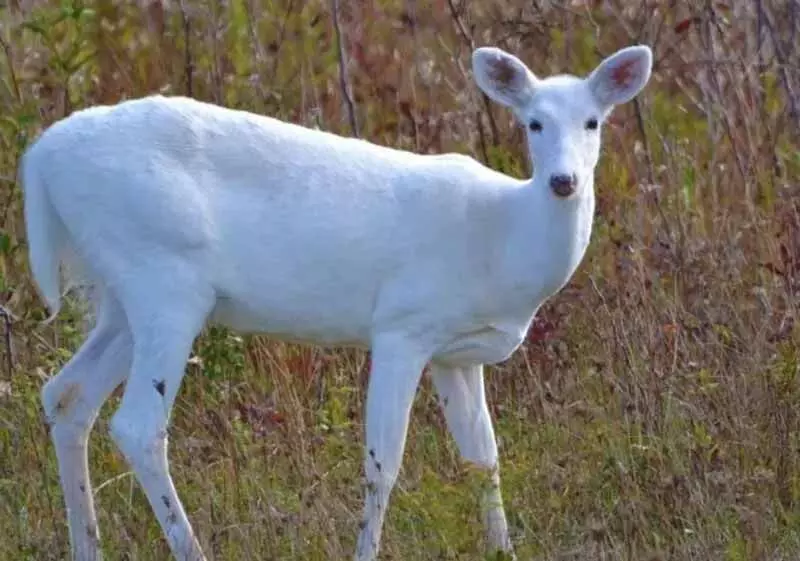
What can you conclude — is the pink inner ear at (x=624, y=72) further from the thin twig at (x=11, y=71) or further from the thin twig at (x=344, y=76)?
the thin twig at (x=11, y=71)

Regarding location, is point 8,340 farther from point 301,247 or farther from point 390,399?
point 390,399

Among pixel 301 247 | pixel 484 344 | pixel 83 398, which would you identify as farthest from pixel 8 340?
pixel 484 344

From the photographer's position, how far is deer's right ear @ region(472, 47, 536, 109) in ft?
17.1

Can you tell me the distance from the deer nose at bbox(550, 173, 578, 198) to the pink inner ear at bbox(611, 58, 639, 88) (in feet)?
1.68

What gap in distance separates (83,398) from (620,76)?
1.76 meters

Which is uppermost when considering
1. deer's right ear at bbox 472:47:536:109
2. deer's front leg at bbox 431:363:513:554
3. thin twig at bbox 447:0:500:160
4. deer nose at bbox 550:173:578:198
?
deer's right ear at bbox 472:47:536:109

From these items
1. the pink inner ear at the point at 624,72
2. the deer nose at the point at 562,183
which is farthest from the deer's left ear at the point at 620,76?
the deer nose at the point at 562,183

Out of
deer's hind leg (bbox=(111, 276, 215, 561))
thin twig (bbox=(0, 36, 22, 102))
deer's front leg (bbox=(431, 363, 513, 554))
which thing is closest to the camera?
deer's hind leg (bbox=(111, 276, 215, 561))

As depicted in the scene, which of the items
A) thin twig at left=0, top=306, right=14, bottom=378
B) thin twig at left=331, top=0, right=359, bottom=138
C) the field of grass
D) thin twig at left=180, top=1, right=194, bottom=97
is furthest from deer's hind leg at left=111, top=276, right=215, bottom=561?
thin twig at left=180, top=1, right=194, bottom=97

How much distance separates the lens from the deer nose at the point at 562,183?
484cm

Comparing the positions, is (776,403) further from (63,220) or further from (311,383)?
(63,220)

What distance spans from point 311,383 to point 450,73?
2.50m

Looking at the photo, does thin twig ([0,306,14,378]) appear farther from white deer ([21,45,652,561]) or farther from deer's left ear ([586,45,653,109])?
deer's left ear ([586,45,653,109])

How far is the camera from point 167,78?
314 inches
